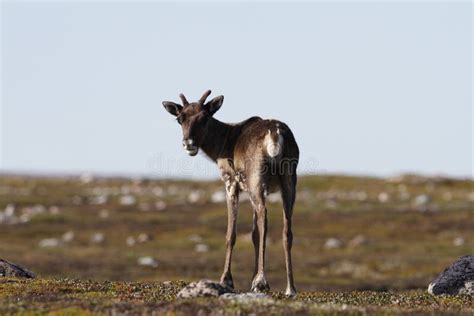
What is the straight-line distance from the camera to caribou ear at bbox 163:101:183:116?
24.1m

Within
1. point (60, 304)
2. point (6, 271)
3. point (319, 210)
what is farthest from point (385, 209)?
point (60, 304)

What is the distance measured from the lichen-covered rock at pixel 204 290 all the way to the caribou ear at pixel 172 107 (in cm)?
547

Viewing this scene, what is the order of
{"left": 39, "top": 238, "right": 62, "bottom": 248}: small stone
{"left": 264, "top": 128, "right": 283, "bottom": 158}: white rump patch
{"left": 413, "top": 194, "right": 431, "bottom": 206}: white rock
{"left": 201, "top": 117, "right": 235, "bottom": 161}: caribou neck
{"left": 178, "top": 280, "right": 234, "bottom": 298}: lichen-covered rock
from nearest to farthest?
1. {"left": 178, "top": 280, "right": 234, "bottom": 298}: lichen-covered rock
2. {"left": 264, "top": 128, "right": 283, "bottom": 158}: white rump patch
3. {"left": 201, "top": 117, "right": 235, "bottom": 161}: caribou neck
4. {"left": 39, "top": 238, "right": 62, "bottom": 248}: small stone
5. {"left": 413, "top": 194, "right": 431, "bottom": 206}: white rock

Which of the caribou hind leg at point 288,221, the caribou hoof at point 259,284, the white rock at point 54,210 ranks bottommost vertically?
the white rock at point 54,210

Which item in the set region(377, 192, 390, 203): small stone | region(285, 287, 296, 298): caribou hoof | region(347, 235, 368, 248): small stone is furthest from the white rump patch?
region(377, 192, 390, 203): small stone

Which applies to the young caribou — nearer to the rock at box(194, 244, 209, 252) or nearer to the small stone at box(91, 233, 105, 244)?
the rock at box(194, 244, 209, 252)

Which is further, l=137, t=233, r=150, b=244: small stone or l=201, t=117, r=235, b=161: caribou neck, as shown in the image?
l=137, t=233, r=150, b=244: small stone

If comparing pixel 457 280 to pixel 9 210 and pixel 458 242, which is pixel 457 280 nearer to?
pixel 458 242

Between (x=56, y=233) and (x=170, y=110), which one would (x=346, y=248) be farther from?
(x=170, y=110)

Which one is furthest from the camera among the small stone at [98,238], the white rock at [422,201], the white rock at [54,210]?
the white rock at [422,201]

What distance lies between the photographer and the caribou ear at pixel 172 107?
24094mm

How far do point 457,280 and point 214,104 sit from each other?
1049 cm

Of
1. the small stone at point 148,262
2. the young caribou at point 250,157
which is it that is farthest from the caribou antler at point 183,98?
the small stone at point 148,262

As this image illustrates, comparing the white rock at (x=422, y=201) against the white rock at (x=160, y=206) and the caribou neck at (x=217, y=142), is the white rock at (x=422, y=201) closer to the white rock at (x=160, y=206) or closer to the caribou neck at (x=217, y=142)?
the white rock at (x=160, y=206)
